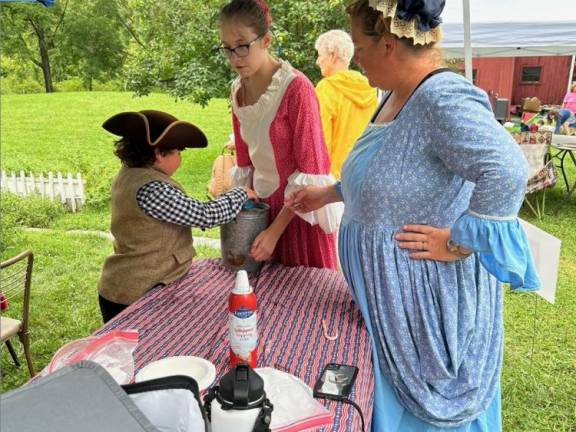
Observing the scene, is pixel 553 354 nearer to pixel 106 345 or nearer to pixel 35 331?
pixel 106 345

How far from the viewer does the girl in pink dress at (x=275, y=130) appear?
1.77 m

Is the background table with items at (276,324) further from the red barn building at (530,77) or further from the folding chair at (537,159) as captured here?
the red barn building at (530,77)

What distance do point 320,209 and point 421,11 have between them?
0.80m

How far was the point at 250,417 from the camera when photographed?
77 cm

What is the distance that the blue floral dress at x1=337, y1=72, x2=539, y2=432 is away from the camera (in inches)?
46.7

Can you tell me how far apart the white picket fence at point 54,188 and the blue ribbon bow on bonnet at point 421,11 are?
19.0 ft

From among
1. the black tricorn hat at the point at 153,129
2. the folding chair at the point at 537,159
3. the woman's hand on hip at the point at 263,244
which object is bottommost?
the folding chair at the point at 537,159

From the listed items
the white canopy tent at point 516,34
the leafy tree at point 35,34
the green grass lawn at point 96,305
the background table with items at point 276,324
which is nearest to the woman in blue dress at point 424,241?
the background table with items at point 276,324

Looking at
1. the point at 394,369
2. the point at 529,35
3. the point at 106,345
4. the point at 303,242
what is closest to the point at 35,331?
the point at 303,242

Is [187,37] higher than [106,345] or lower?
higher

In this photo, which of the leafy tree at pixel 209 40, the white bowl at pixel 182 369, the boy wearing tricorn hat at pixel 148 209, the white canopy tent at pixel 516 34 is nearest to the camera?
the white bowl at pixel 182 369

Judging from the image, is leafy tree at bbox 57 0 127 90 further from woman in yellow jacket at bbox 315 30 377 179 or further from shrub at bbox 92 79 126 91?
woman in yellow jacket at bbox 315 30 377 179

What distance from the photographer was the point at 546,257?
1751 mm

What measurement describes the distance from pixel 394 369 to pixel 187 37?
20.5 ft
